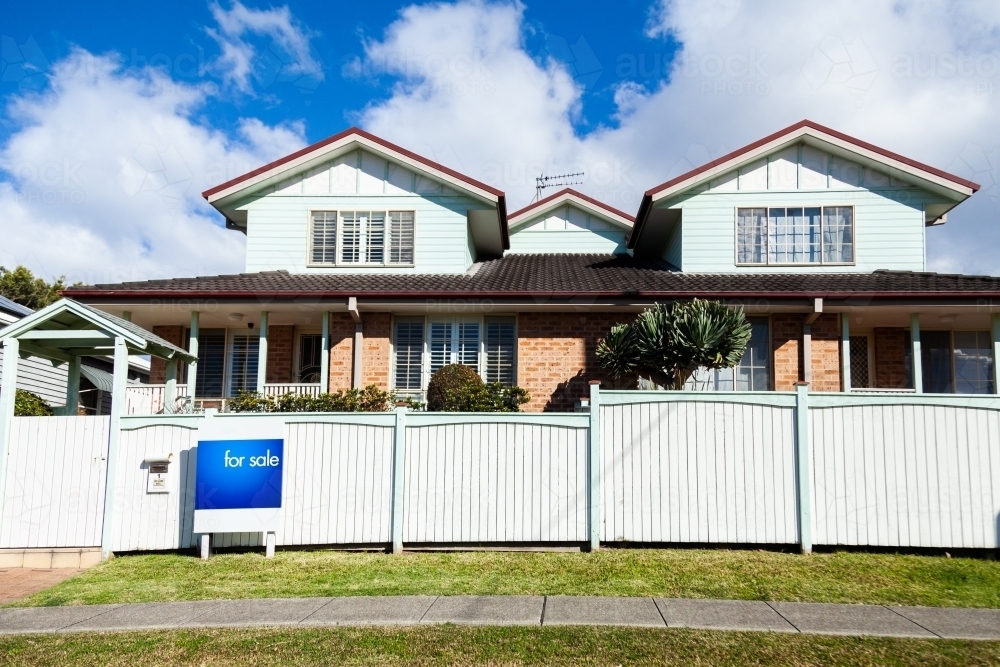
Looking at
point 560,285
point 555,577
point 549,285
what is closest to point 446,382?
point 549,285

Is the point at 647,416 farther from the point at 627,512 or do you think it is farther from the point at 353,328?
the point at 353,328

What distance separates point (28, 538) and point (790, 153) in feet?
49.2

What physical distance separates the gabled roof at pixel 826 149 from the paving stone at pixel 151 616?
490 inches

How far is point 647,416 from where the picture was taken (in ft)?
31.3

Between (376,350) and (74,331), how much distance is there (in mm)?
6294

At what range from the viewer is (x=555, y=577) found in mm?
8273

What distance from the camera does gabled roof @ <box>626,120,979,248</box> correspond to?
1659cm

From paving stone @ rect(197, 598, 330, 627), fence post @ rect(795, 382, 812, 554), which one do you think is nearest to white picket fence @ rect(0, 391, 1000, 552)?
fence post @ rect(795, 382, 812, 554)

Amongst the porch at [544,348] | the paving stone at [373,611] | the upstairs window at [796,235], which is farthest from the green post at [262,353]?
the upstairs window at [796,235]

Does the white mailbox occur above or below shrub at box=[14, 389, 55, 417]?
below

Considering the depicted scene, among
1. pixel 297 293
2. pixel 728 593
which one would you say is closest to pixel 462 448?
pixel 728 593

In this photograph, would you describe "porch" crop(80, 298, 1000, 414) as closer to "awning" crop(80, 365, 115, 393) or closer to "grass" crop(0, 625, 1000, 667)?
"awning" crop(80, 365, 115, 393)

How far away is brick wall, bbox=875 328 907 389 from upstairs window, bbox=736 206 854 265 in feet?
5.57

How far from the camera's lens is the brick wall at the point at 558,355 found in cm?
1559
